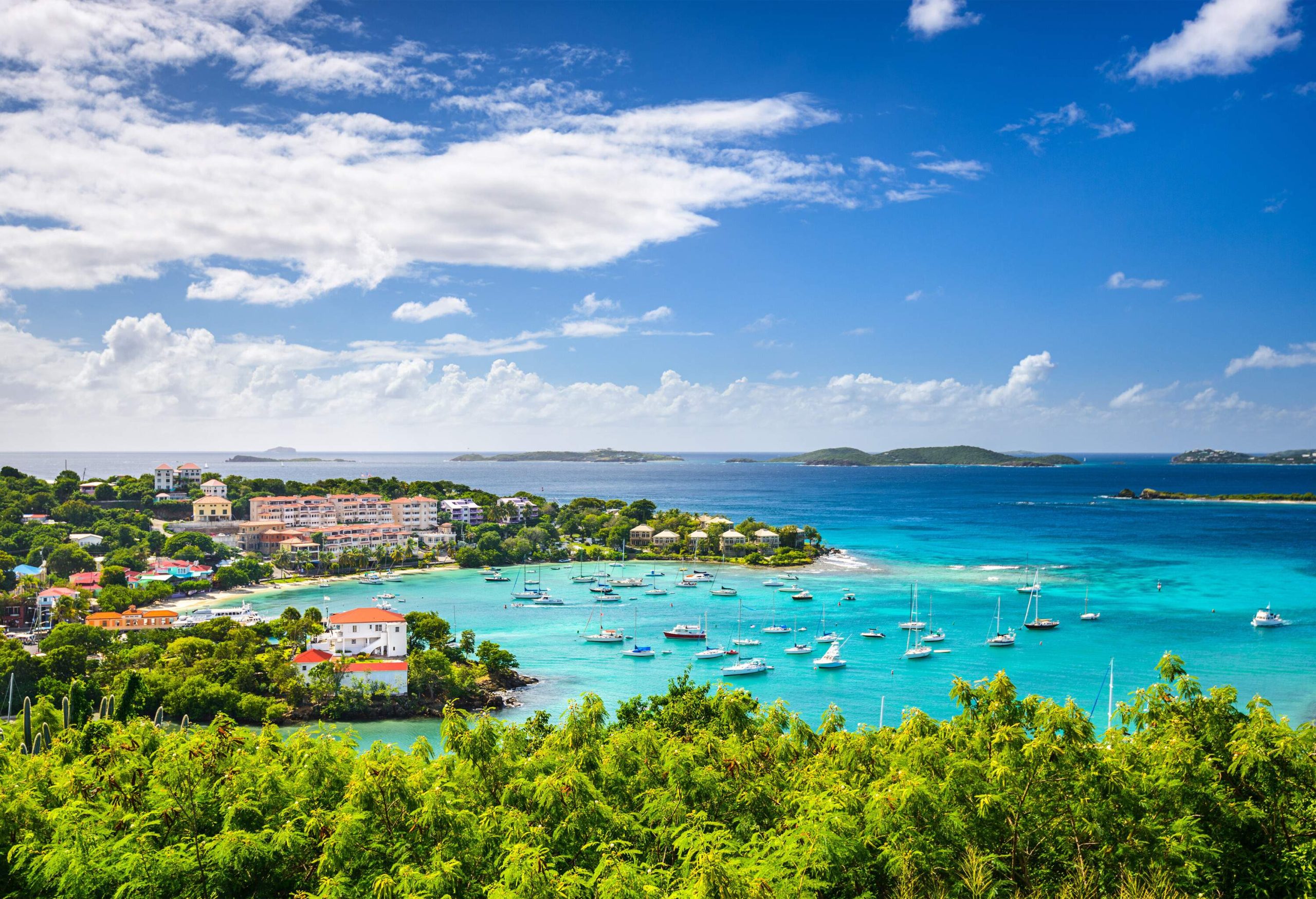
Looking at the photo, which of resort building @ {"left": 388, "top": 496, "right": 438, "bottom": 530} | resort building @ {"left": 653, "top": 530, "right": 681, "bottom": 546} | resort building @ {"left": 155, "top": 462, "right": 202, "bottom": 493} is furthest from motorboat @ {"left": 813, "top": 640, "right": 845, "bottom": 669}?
resort building @ {"left": 155, "top": 462, "right": 202, "bottom": 493}

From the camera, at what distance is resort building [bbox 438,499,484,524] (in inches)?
3029

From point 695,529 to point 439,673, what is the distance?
42.3 meters

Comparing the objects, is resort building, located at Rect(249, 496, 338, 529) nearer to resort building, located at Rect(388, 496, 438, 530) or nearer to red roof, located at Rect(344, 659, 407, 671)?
resort building, located at Rect(388, 496, 438, 530)

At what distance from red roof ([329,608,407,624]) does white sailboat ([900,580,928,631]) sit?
Result: 2208cm

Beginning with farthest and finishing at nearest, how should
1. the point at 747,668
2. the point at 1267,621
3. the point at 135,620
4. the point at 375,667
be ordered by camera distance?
the point at 1267,621, the point at 135,620, the point at 747,668, the point at 375,667

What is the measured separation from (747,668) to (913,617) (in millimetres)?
11725

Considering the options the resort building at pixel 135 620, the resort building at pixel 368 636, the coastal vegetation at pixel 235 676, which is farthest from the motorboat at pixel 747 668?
the resort building at pixel 135 620

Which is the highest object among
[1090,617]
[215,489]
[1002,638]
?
[215,489]

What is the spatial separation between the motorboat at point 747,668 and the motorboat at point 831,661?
1907 mm

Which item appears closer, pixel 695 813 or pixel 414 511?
pixel 695 813

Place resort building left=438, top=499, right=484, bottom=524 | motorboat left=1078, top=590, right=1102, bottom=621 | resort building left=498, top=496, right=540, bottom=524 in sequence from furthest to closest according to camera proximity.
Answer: resort building left=438, top=499, right=484, bottom=524 → resort building left=498, top=496, right=540, bottom=524 → motorboat left=1078, top=590, right=1102, bottom=621

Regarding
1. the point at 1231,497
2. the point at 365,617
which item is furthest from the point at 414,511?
the point at 1231,497

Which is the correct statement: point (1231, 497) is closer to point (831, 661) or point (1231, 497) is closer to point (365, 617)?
point (831, 661)

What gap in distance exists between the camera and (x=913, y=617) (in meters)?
39.0
